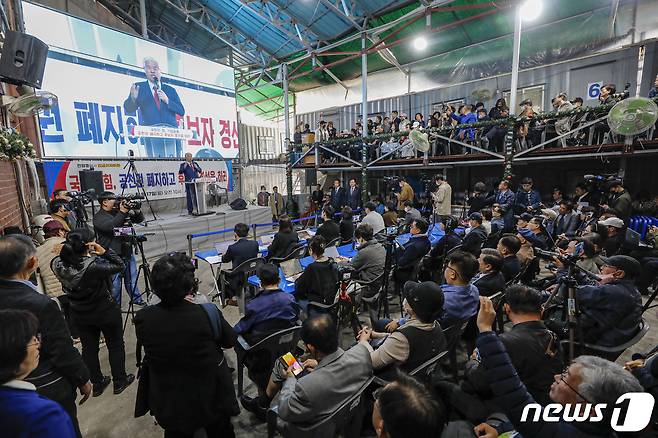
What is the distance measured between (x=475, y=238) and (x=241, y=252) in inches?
124

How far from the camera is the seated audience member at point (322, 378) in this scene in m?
1.55

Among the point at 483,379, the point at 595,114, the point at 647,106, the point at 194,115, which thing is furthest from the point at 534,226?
the point at 194,115

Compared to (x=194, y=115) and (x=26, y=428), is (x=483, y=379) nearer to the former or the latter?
(x=26, y=428)

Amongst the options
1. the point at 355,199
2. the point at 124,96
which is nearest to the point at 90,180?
the point at 124,96

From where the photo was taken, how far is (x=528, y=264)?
4004 millimetres

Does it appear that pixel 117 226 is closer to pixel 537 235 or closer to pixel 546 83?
pixel 537 235

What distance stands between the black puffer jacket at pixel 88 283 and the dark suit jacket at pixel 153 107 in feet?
24.7

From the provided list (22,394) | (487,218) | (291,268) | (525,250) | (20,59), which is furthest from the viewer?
(487,218)

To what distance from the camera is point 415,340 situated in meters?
1.94

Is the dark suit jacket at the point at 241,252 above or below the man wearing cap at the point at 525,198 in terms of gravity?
below

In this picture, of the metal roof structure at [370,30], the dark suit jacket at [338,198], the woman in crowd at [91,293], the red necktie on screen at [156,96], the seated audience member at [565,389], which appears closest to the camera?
the seated audience member at [565,389]

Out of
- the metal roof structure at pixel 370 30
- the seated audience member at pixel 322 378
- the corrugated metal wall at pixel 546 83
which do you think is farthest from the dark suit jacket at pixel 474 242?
the corrugated metal wall at pixel 546 83

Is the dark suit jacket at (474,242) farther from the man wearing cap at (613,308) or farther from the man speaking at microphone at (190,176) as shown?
the man speaking at microphone at (190,176)

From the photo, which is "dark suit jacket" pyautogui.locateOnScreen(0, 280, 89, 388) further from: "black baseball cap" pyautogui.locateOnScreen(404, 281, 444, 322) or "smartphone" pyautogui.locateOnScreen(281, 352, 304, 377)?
"black baseball cap" pyautogui.locateOnScreen(404, 281, 444, 322)
